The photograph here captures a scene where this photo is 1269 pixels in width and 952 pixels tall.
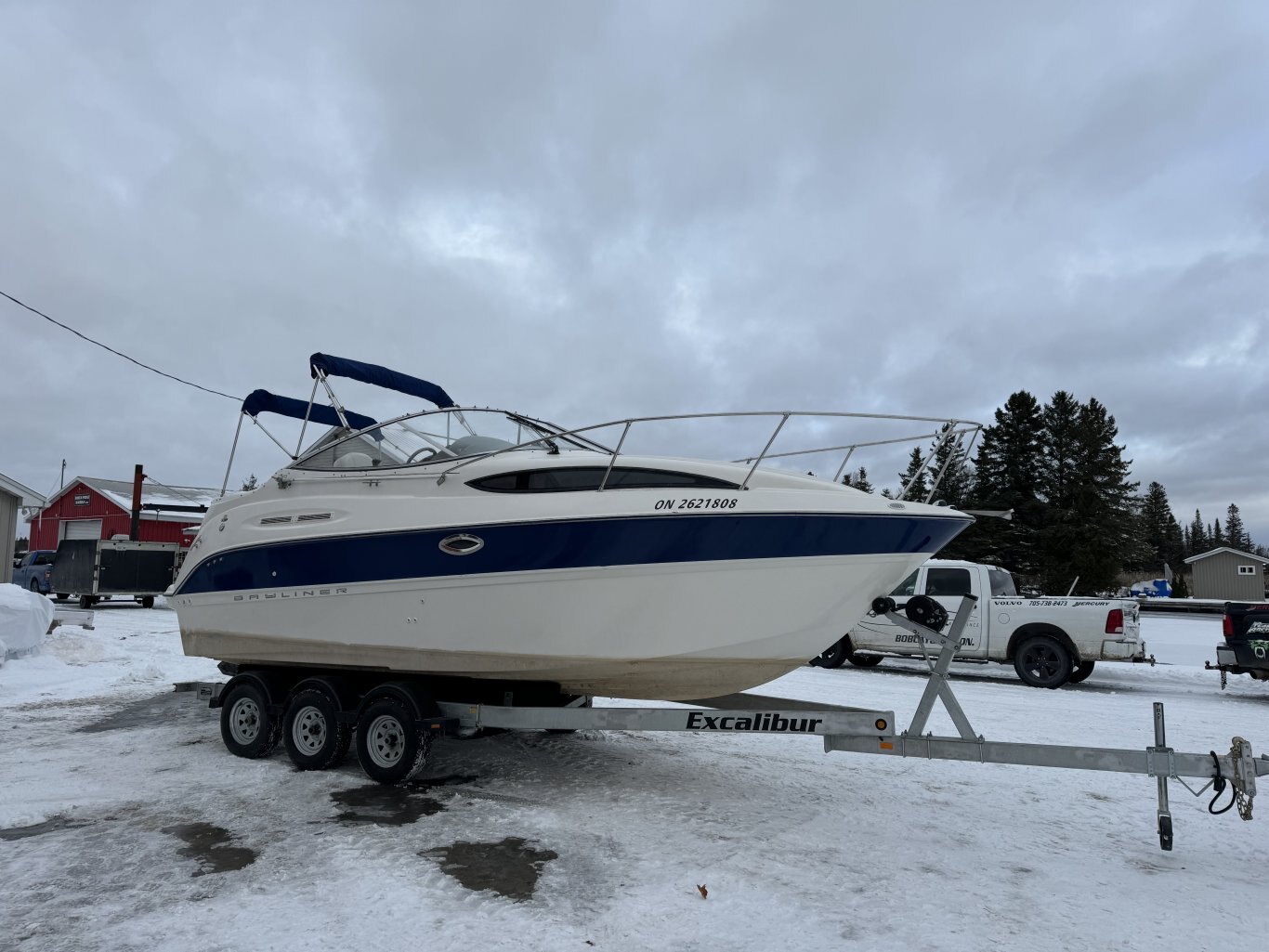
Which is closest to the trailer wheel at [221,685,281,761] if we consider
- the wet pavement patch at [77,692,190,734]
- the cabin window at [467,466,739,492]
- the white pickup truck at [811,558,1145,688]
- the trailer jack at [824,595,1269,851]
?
the wet pavement patch at [77,692,190,734]

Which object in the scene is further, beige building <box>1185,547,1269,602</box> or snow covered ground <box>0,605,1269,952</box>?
beige building <box>1185,547,1269,602</box>

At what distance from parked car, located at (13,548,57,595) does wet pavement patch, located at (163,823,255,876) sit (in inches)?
839

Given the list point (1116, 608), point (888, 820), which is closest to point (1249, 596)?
point (1116, 608)

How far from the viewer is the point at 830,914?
134 inches

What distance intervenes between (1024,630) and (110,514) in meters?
32.4

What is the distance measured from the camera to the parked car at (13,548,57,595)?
73.8ft

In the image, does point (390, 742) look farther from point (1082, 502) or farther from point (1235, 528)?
point (1235, 528)

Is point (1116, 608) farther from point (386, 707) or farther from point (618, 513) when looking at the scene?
point (386, 707)

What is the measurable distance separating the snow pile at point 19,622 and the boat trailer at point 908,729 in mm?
6296

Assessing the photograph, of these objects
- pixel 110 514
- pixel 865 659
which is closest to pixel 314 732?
pixel 865 659

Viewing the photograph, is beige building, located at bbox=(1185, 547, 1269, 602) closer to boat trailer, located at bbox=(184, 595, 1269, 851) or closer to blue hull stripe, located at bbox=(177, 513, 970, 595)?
boat trailer, located at bbox=(184, 595, 1269, 851)

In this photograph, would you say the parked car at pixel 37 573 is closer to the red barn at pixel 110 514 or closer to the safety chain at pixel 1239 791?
the red barn at pixel 110 514

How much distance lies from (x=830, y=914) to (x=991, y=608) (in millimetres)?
8362

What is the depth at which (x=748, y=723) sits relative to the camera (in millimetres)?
4816
